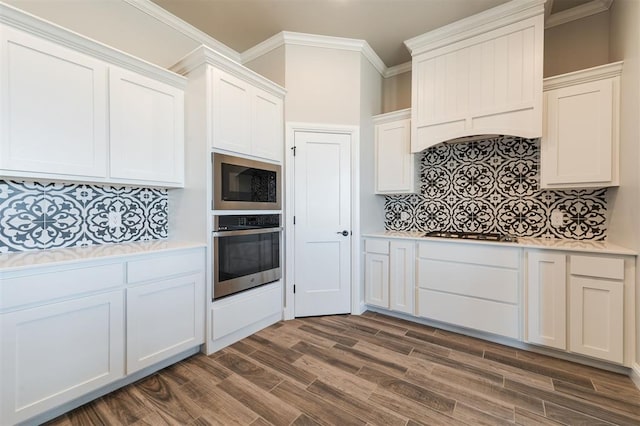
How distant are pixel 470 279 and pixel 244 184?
2257mm

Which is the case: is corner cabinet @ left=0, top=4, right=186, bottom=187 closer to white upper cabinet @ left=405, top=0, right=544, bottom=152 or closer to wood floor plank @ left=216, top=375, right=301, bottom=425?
wood floor plank @ left=216, top=375, right=301, bottom=425

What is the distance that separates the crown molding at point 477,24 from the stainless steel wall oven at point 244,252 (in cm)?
237

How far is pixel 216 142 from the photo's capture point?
2314 mm

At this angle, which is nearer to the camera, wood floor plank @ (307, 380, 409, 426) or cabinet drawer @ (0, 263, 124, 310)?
cabinet drawer @ (0, 263, 124, 310)

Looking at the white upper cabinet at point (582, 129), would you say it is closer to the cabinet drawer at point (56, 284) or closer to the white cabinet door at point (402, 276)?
the white cabinet door at point (402, 276)

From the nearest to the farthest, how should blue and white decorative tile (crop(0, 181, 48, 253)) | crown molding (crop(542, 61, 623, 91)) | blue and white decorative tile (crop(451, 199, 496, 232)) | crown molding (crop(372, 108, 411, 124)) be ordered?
1. blue and white decorative tile (crop(0, 181, 48, 253))
2. crown molding (crop(542, 61, 623, 91))
3. blue and white decorative tile (crop(451, 199, 496, 232))
4. crown molding (crop(372, 108, 411, 124))

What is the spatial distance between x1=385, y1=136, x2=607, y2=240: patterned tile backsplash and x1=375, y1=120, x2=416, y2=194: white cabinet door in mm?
320

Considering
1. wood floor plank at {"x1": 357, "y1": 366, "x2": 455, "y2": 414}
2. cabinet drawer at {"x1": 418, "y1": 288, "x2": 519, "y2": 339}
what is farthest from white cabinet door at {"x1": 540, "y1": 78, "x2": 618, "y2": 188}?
wood floor plank at {"x1": 357, "y1": 366, "x2": 455, "y2": 414}

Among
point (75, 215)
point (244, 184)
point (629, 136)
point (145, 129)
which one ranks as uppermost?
point (145, 129)

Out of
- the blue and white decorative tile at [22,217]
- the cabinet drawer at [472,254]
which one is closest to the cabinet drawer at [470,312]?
the cabinet drawer at [472,254]

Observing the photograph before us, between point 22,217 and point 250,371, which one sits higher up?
point 22,217

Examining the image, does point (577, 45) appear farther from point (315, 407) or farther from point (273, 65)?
point (315, 407)

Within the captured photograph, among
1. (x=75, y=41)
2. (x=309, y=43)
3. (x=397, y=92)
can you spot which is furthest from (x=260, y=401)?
(x=397, y=92)

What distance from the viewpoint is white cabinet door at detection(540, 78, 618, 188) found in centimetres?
213
